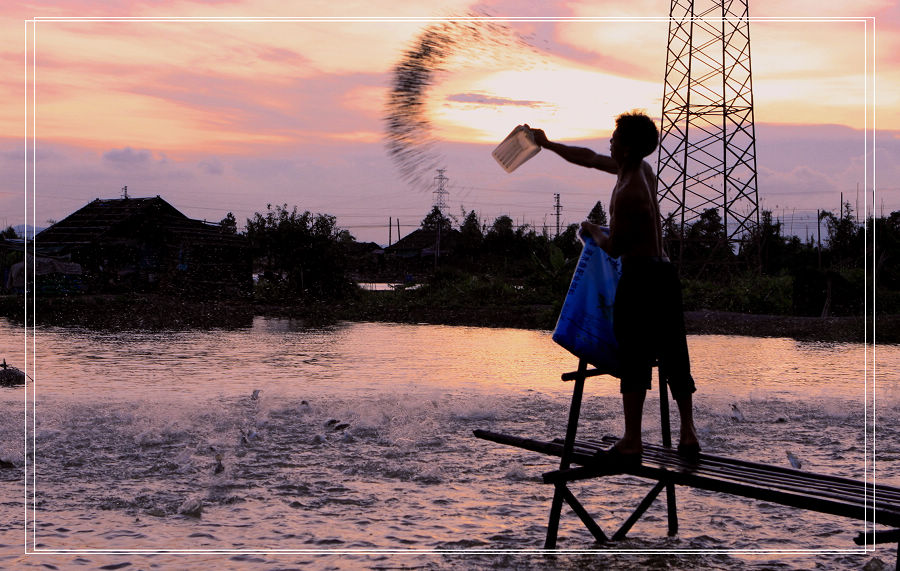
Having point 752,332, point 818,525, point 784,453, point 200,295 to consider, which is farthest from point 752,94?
point 818,525

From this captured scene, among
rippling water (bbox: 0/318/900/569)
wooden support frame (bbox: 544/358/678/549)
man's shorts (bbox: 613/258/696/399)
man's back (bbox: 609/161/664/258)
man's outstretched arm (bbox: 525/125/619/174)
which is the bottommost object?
rippling water (bbox: 0/318/900/569)

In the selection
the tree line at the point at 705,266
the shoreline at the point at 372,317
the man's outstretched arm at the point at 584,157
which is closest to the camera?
the man's outstretched arm at the point at 584,157

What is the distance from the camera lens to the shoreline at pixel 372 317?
22.0m

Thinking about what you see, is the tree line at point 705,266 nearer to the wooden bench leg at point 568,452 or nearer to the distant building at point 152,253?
the distant building at point 152,253

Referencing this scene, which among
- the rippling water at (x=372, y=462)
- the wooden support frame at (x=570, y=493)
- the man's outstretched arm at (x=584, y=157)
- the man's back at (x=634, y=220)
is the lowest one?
the rippling water at (x=372, y=462)

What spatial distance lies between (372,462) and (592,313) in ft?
10.9

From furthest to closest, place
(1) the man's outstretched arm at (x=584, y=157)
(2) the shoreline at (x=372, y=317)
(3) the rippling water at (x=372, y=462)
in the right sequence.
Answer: (2) the shoreline at (x=372, y=317) < (3) the rippling water at (x=372, y=462) < (1) the man's outstretched arm at (x=584, y=157)

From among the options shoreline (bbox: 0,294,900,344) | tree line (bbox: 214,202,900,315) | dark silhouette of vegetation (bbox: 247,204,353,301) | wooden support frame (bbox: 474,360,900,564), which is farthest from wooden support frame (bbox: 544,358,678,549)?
dark silhouette of vegetation (bbox: 247,204,353,301)

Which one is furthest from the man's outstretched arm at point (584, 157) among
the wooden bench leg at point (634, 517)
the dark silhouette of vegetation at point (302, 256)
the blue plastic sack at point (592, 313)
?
the dark silhouette of vegetation at point (302, 256)

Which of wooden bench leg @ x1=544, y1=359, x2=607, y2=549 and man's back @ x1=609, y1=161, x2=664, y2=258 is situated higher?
man's back @ x1=609, y1=161, x2=664, y2=258

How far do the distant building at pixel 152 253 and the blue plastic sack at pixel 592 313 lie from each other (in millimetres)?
34418

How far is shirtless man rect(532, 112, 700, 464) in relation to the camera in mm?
4281

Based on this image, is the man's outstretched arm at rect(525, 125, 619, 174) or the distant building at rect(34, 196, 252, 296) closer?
the man's outstretched arm at rect(525, 125, 619, 174)

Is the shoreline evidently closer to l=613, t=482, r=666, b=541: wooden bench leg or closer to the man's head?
l=613, t=482, r=666, b=541: wooden bench leg
